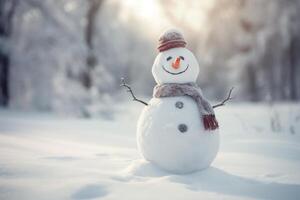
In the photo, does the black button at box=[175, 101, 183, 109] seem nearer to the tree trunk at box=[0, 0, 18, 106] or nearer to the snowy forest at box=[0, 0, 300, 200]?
the snowy forest at box=[0, 0, 300, 200]

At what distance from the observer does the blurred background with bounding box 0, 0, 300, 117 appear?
14.3 m

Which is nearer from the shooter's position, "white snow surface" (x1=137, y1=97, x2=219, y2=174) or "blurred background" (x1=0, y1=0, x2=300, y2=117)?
"white snow surface" (x1=137, y1=97, x2=219, y2=174)

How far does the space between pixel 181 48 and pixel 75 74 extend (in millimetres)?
11114

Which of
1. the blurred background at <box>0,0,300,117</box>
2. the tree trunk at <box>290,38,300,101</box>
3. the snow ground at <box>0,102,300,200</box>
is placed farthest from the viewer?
the tree trunk at <box>290,38,300,101</box>

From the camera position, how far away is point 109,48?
17.9 metres

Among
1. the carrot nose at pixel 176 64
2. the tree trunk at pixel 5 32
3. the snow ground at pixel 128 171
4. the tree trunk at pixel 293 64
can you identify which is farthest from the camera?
the tree trunk at pixel 293 64

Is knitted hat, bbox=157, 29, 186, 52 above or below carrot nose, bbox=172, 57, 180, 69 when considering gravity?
above

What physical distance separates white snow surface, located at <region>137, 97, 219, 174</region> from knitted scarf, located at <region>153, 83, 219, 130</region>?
0.17 ft

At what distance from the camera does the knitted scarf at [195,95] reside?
14.2 ft

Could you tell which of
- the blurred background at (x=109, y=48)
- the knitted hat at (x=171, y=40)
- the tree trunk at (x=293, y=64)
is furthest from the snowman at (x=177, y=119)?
the tree trunk at (x=293, y=64)

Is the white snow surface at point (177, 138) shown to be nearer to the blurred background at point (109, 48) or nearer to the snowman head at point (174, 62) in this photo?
the snowman head at point (174, 62)

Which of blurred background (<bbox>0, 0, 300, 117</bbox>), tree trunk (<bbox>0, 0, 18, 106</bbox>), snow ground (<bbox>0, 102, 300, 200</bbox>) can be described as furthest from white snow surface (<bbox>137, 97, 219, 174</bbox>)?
tree trunk (<bbox>0, 0, 18, 106</bbox>)

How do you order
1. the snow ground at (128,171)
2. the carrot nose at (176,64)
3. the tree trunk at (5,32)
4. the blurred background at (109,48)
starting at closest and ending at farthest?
the snow ground at (128,171) → the carrot nose at (176,64) → the blurred background at (109,48) → the tree trunk at (5,32)

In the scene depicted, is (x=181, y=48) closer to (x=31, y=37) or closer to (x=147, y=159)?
(x=147, y=159)
